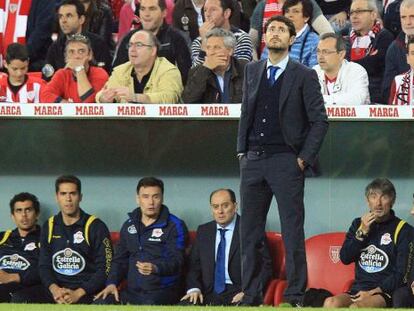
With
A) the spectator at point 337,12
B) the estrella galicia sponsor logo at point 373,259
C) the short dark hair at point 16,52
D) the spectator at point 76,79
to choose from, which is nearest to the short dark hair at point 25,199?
the spectator at point 76,79

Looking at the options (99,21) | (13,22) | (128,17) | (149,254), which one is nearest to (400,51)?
(149,254)

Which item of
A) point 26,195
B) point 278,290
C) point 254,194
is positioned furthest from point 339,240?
point 26,195

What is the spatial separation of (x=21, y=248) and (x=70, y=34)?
261cm

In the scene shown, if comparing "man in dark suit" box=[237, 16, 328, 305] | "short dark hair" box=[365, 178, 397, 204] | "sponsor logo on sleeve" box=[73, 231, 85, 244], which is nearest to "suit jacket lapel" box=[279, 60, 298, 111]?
"man in dark suit" box=[237, 16, 328, 305]

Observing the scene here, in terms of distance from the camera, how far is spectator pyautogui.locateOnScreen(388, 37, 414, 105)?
10133 millimetres

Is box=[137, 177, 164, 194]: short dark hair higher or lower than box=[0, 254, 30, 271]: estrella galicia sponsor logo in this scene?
higher

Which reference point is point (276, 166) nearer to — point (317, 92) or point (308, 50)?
point (317, 92)

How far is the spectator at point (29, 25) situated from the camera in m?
12.4

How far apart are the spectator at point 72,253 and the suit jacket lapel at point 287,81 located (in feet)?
8.05

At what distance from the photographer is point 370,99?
10.8 metres

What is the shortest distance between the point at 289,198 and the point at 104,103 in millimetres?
2641

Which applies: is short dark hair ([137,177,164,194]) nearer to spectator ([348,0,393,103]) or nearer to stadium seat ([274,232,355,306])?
stadium seat ([274,232,355,306])

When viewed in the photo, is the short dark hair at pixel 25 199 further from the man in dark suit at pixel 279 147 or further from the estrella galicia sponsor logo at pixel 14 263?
the man in dark suit at pixel 279 147

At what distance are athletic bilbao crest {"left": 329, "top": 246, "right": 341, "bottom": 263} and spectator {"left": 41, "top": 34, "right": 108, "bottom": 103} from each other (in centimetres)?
254
